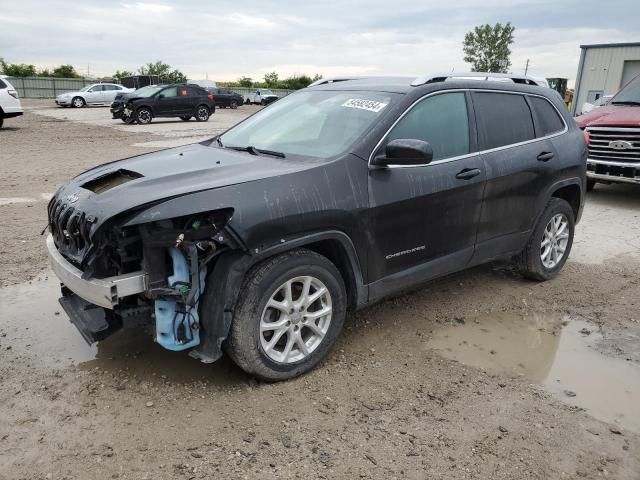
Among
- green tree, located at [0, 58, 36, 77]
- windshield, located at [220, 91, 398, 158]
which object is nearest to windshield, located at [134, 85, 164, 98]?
windshield, located at [220, 91, 398, 158]

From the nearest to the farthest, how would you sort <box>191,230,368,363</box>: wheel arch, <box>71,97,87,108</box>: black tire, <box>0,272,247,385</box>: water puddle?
<box>191,230,368,363</box>: wheel arch, <box>0,272,247,385</box>: water puddle, <box>71,97,87,108</box>: black tire

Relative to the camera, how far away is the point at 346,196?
11.1 feet

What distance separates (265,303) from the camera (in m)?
3.13

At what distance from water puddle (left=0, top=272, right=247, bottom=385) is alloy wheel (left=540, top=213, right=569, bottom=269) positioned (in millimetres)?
3135

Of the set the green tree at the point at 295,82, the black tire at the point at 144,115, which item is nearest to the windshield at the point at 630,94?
the black tire at the point at 144,115

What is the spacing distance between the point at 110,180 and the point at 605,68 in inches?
1077

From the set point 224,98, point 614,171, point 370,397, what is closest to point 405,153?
point 370,397

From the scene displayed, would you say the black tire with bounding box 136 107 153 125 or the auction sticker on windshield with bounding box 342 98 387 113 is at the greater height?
the auction sticker on windshield with bounding box 342 98 387 113

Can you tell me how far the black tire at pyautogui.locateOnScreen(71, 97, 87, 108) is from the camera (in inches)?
1303

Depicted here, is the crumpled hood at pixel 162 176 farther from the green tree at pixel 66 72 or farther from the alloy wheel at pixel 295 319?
the green tree at pixel 66 72

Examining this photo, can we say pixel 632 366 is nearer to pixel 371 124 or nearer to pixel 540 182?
pixel 540 182

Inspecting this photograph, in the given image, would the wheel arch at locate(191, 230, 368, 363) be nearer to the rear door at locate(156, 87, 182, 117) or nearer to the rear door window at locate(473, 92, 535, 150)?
the rear door window at locate(473, 92, 535, 150)

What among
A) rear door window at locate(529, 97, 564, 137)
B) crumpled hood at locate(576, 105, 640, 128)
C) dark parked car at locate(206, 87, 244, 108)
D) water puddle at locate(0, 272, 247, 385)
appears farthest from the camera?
dark parked car at locate(206, 87, 244, 108)

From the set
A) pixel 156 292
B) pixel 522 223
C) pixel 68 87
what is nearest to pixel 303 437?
pixel 156 292
